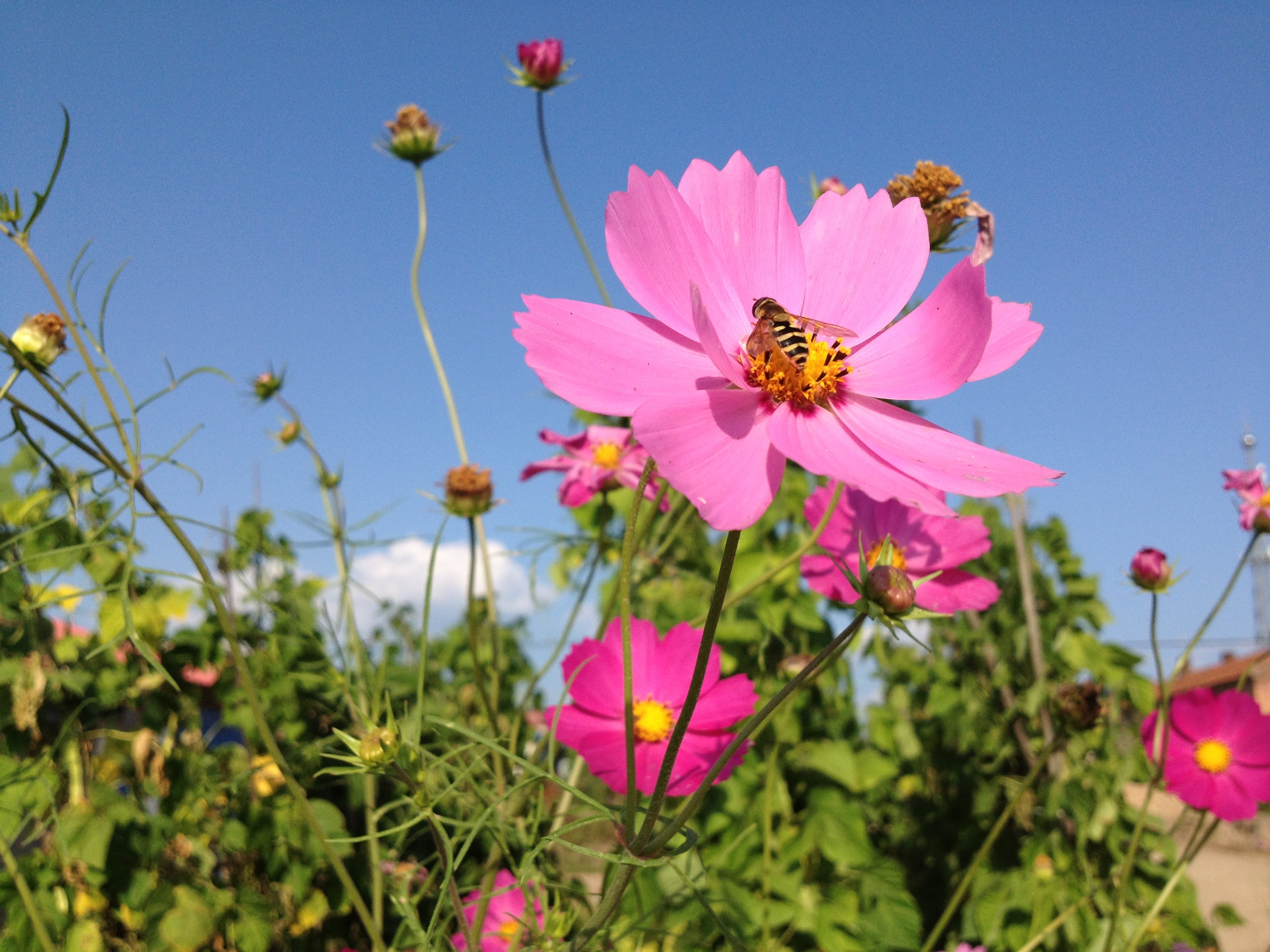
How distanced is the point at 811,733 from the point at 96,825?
101cm

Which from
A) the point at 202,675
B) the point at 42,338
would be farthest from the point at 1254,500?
the point at 202,675

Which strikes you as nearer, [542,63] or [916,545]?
[916,545]

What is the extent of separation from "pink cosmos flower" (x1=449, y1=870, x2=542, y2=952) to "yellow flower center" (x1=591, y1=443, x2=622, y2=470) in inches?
Result: 16.8

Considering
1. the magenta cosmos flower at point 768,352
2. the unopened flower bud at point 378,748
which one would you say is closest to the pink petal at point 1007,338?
the magenta cosmos flower at point 768,352

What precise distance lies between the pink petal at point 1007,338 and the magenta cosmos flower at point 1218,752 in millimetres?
730

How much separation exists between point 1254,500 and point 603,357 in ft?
3.35

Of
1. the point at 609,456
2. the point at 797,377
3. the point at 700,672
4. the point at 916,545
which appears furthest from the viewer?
the point at 609,456

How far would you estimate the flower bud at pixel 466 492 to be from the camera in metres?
0.89

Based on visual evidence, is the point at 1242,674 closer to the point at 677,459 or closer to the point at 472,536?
the point at 472,536

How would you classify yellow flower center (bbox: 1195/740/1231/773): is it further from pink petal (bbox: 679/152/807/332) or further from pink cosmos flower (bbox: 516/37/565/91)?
pink cosmos flower (bbox: 516/37/565/91)

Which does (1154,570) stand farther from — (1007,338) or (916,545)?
(1007,338)

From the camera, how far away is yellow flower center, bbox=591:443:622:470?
1014 millimetres

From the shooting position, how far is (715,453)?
404 millimetres

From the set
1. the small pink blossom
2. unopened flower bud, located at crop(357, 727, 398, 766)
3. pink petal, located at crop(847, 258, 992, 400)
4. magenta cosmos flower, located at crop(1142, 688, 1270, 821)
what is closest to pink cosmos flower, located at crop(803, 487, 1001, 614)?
pink petal, located at crop(847, 258, 992, 400)
